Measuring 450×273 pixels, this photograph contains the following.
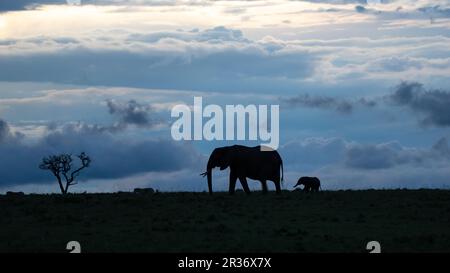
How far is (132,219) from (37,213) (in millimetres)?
4466

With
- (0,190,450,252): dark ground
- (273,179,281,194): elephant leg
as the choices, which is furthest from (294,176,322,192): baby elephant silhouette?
(0,190,450,252): dark ground

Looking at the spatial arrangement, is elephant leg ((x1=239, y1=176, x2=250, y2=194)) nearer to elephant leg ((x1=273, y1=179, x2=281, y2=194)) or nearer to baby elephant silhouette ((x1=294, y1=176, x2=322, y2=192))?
elephant leg ((x1=273, y1=179, x2=281, y2=194))

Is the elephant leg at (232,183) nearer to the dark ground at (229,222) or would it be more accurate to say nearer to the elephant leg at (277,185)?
the elephant leg at (277,185)

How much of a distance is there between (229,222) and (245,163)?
1554 cm

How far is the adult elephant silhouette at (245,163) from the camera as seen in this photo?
166ft

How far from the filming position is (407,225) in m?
35.3

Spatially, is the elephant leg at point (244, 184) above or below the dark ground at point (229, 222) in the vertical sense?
above

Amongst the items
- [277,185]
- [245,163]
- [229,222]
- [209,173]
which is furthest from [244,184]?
[229,222]

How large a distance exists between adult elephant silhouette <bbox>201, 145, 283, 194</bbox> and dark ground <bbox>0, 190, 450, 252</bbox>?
3448 mm

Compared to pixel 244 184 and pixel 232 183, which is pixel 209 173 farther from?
pixel 244 184

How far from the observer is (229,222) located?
3534cm

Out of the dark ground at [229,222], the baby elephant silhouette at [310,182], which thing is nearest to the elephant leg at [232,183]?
the dark ground at [229,222]

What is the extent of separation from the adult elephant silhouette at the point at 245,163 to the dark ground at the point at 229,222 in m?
3.45
